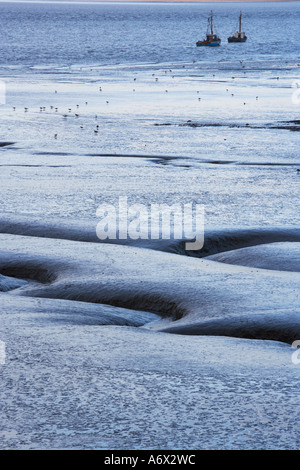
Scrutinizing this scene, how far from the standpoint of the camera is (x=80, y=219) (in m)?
9.50

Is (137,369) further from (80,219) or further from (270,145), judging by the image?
(270,145)

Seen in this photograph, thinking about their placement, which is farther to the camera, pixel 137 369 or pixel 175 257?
pixel 175 257

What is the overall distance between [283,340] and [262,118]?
1575cm

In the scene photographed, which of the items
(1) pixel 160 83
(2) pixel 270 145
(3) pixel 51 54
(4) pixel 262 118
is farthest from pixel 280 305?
(3) pixel 51 54
